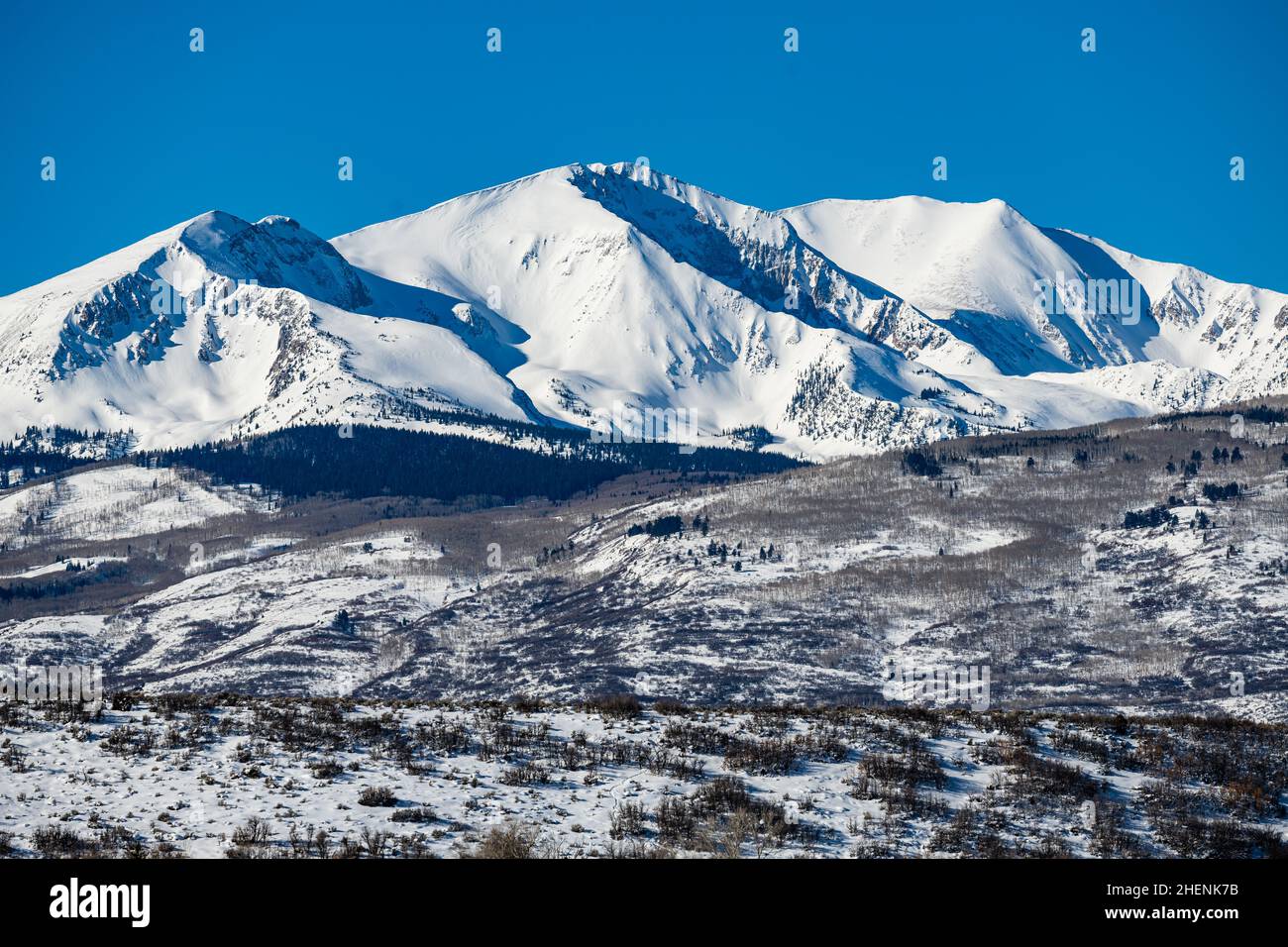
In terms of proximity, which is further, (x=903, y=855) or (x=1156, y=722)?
(x=1156, y=722)

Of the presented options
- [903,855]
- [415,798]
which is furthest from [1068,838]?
[415,798]
